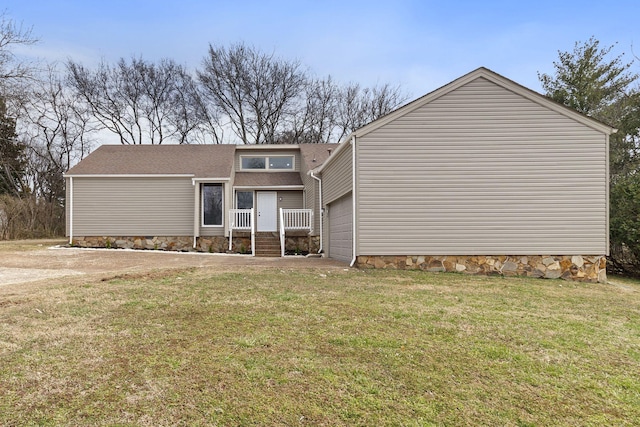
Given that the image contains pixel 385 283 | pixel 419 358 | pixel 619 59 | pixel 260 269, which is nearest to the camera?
pixel 419 358

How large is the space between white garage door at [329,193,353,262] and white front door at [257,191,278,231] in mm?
4058

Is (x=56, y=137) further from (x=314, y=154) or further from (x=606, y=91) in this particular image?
(x=606, y=91)

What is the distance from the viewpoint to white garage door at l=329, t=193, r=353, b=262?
1064cm

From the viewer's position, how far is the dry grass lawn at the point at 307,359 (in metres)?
2.61

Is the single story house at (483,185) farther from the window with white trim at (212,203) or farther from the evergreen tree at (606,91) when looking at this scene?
the evergreen tree at (606,91)

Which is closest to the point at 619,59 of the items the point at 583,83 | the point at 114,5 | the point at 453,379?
the point at 583,83

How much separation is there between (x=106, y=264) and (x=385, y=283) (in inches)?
277

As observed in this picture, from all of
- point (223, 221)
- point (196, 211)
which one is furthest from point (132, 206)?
point (223, 221)

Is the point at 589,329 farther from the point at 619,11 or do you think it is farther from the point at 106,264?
the point at 619,11

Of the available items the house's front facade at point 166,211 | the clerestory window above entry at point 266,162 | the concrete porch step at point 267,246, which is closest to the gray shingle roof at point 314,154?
the house's front facade at point 166,211

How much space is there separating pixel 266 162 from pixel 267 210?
259cm

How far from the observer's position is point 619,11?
12.3m

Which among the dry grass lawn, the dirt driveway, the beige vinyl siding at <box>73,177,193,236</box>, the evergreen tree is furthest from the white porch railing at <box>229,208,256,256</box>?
the evergreen tree

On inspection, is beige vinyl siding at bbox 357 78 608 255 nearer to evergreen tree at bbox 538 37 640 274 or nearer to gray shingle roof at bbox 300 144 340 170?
gray shingle roof at bbox 300 144 340 170
